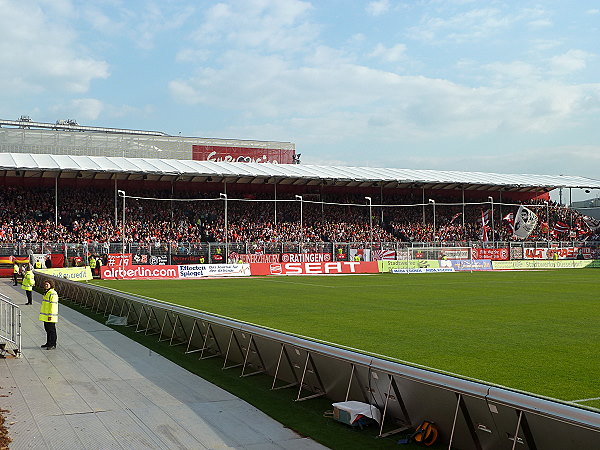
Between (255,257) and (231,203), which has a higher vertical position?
(231,203)

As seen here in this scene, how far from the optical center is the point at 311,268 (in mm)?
53406

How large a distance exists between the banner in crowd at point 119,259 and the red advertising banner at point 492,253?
31.7 meters

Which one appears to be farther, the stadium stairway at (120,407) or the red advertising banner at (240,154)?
the red advertising banner at (240,154)

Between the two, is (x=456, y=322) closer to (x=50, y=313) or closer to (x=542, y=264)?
(x=50, y=313)

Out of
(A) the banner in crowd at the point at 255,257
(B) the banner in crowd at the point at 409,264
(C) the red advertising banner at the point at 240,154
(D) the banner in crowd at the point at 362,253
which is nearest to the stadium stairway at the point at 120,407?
(A) the banner in crowd at the point at 255,257

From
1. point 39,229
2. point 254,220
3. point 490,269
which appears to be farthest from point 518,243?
point 39,229

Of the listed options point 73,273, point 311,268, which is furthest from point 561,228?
point 73,273

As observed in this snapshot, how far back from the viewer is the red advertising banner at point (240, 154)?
79500 millimetres

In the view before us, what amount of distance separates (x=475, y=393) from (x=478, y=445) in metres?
0.63

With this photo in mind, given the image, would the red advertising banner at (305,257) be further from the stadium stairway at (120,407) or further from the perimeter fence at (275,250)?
the stadium stairway at (120,407)

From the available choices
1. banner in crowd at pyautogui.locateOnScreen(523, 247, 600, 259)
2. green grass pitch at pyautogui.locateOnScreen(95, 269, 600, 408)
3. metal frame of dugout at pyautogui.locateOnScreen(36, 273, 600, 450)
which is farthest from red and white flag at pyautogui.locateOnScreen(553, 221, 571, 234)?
metal frame of dugout at pyautogui.locateOnScreen(36, 273, 600, 450)

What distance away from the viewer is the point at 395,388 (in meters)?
8.83

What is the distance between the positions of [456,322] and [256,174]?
45.5 metres

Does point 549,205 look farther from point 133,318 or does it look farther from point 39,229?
point 133,318
